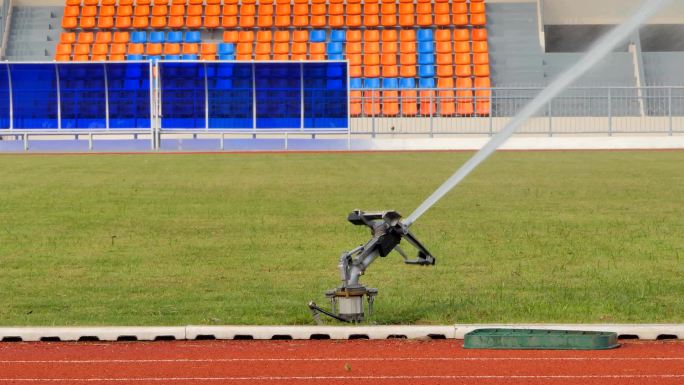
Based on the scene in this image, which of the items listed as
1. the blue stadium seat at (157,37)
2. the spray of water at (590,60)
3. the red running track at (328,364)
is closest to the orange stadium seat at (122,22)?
the blue stadium seat at (157,37)

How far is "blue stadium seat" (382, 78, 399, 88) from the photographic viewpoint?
45.5 m

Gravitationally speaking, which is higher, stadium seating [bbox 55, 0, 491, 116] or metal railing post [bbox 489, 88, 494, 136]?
stadium seating [bbox 55, 0, 491, 116]

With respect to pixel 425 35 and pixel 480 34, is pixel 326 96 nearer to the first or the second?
pixel 425 35

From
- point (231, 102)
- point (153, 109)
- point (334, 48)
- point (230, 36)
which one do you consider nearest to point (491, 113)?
point (231, 102)

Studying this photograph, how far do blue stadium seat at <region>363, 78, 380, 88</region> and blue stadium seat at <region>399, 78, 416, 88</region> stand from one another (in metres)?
0.74

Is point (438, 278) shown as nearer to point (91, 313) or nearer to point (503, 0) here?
point (91, 313)

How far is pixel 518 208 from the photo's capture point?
1717 centimetres

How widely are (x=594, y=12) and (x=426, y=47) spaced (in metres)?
5.77

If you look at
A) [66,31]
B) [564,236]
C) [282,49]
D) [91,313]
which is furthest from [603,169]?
[66,31]

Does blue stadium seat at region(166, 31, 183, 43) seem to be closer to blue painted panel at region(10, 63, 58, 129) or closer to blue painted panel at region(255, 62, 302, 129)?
blue painted panel at region(10, 63, 58, 129)

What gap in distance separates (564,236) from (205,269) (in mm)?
4065

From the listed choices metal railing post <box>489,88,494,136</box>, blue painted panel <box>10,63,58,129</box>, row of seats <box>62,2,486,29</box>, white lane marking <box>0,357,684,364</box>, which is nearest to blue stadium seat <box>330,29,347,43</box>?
row of seats <box>62,2,486,29</box>

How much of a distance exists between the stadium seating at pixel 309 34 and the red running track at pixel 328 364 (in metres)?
37.5

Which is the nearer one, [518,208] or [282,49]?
[518,208]
